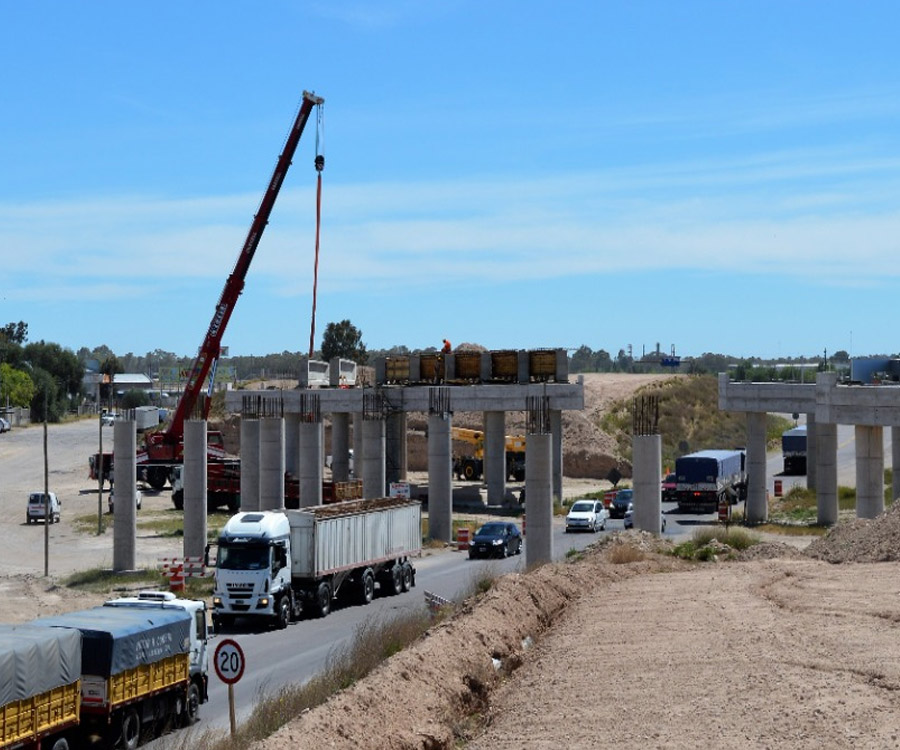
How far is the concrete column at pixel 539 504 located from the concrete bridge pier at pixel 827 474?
19485mm

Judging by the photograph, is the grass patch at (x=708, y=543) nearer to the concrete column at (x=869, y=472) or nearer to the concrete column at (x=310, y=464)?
the concrete column at (x=869, y=472)

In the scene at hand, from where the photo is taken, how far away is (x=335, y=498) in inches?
2443

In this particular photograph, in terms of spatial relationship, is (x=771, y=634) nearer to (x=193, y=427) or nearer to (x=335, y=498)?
(x=193, y=427)

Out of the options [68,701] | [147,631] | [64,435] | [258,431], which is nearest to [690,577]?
[147,631]

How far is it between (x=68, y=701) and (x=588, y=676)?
27.2ft

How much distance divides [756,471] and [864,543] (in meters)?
26.4

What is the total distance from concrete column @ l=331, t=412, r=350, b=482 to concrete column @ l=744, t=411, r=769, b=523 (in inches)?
971

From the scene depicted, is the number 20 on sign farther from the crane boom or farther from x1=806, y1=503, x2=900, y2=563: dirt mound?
the crane boom

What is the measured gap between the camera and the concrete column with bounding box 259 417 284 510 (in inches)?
2247

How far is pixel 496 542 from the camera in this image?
171 ft

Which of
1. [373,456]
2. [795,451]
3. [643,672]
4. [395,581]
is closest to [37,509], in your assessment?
[373,456]

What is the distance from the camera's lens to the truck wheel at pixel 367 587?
40.4 metres

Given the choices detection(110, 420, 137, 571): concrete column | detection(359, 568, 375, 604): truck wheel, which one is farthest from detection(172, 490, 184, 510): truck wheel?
detection(359, 568, 375, 604): truck wheel

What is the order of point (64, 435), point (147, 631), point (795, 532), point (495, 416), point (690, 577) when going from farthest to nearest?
point (64, 435)
point (495, 416)
point (795, 532)
point (690, 577)
point (147, 631)
